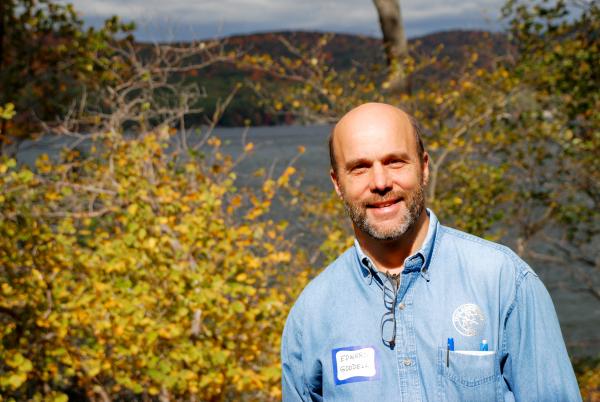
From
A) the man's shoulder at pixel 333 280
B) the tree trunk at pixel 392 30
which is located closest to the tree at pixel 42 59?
the tree trunk at pixel 392 30

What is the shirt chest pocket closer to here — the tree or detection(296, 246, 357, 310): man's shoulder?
detection(296, 246, 357, 310): man's shoulder

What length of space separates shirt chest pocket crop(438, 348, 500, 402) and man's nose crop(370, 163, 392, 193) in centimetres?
52

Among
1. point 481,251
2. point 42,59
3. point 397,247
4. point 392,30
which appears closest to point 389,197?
point 397,247

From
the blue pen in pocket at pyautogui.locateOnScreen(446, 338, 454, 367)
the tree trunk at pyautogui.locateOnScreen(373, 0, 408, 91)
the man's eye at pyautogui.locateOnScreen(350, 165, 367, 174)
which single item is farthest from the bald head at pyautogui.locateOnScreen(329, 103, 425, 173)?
the tree trunk at pyautogui.locateOnScreen(373, 0, 408, 91)

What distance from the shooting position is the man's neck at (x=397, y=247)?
2.18 metres

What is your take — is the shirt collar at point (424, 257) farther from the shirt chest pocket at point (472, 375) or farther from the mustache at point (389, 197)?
the shirt chest pocket at point (472, 375)

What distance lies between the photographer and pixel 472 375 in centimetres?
202

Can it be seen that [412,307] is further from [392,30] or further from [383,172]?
[392,30]

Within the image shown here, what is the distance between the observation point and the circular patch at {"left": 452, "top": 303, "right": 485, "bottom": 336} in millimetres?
2023

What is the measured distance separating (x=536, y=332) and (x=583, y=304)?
20084mm

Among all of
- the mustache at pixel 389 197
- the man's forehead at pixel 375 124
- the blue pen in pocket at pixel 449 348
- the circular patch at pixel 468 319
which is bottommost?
the blue pen in pocket at pixel 449 348

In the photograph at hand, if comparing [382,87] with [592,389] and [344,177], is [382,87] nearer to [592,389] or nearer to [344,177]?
[592,389]

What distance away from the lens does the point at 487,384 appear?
2027 mm

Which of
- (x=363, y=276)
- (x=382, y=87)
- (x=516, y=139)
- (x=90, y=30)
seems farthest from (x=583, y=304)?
(x=363, y=276)
